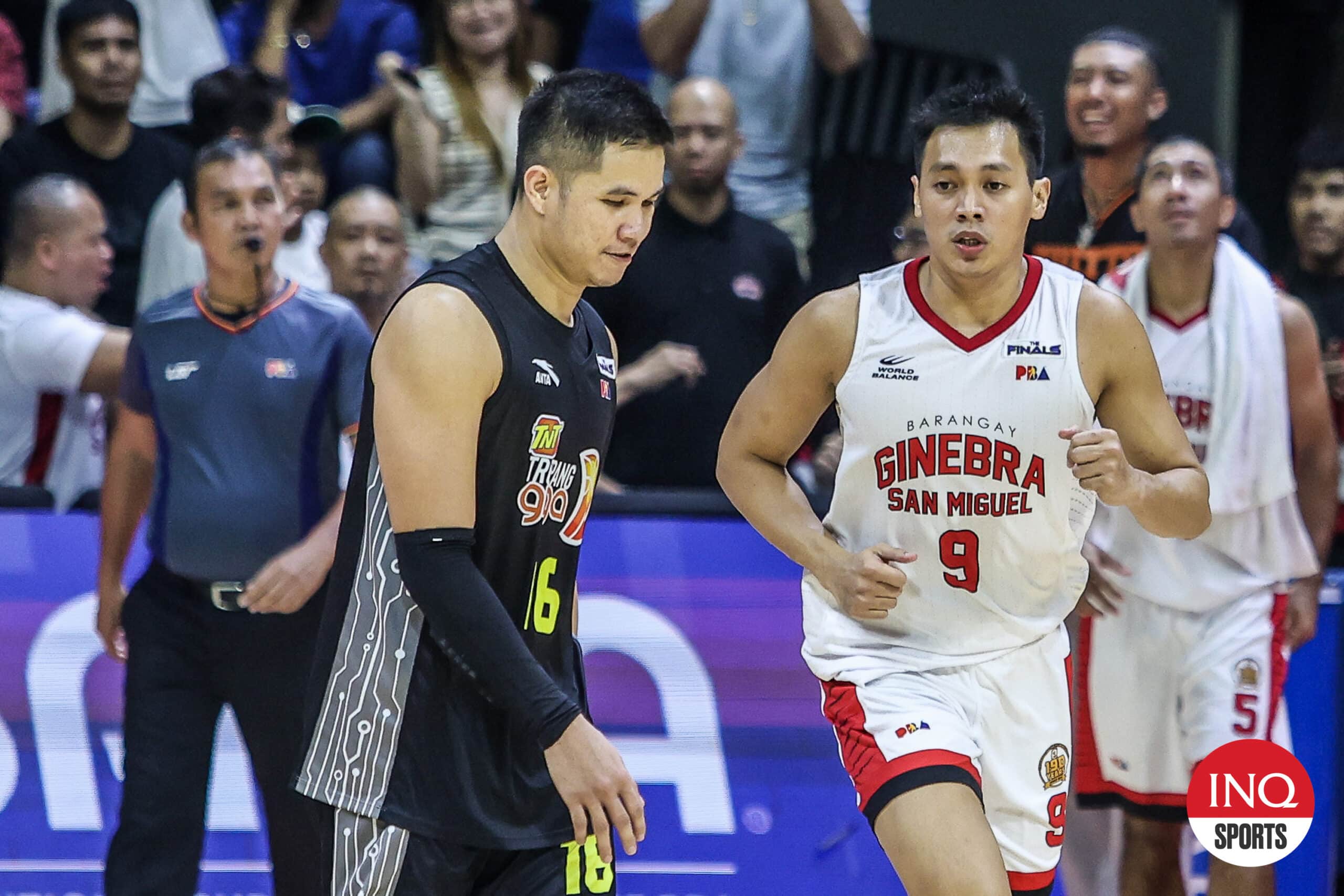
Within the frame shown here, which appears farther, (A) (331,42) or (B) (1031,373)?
(A) (331,42)

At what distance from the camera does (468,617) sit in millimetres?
3068

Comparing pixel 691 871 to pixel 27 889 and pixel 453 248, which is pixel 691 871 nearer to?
pixel 27 889

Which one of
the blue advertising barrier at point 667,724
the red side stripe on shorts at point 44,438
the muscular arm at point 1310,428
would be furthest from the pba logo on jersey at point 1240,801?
the red side stripe on shorts at point 44,438

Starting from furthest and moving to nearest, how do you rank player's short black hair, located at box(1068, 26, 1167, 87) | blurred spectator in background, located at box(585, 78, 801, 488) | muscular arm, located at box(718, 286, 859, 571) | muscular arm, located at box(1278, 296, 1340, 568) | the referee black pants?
blurred spectator in background, located at box(585, 78, 801, 488)
player's short black hair, located at box(1068, 26, 1167, 87)
muscular arm, located at box(1278, 296, 1340, 568)
the referee black pants
muscular arm, located at box(718, 286, 859, 571)

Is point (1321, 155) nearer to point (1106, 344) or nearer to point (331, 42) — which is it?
point (1106, 344)

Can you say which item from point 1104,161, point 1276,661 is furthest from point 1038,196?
point 1104,161

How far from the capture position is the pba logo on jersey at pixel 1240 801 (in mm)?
5309

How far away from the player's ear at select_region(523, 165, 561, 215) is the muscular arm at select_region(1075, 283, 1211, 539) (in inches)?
55.0

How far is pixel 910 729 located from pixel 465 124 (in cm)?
412

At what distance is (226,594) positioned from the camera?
4973mm

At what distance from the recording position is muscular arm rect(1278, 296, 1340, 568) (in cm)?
553

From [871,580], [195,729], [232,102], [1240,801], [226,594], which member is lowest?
[1240,801]

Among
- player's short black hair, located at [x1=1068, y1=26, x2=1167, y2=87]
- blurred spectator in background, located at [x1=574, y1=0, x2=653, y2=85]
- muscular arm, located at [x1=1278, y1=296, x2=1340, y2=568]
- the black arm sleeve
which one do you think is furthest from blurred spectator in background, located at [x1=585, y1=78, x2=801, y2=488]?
the black arm sleeve

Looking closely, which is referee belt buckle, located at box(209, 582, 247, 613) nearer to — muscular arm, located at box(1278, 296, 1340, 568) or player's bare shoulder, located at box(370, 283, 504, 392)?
player's bare shoulder, located at box(370, 283, 504, 392)
